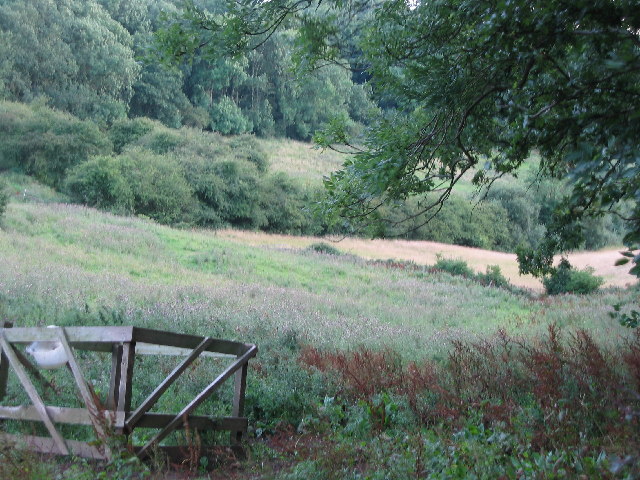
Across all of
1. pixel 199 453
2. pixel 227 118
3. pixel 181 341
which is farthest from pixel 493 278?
pixel 227 118

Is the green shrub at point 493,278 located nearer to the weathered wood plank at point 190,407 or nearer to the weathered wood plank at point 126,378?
the weathered wood plank at point 190,407

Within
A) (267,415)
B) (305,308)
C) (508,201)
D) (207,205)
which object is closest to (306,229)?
(207,205)

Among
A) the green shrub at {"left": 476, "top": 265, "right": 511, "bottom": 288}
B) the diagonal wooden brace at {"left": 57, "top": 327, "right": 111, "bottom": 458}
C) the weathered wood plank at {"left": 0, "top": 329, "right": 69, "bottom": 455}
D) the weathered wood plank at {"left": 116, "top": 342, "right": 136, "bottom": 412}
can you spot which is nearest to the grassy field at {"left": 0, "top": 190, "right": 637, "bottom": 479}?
the weathered wood plank at {"left": 0, "top": 329, "right": 69, "bottom": 455}

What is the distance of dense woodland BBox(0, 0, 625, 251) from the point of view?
3681cm

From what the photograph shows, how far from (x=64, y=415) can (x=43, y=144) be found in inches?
1671

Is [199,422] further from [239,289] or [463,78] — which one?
[239,289]

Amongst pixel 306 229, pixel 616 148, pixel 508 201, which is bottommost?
pixel 306 229

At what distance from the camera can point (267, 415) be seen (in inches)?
302

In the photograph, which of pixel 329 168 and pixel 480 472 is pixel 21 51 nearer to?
pixel 329 168

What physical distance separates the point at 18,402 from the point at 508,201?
3466 cm

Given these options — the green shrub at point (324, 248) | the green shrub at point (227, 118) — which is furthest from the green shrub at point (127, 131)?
the green shrub at point (324, 248)

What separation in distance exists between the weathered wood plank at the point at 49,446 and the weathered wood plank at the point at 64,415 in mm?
178

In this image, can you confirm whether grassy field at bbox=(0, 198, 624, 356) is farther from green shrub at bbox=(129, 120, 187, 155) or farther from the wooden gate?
green shrub at bbox=(129, 120, 187, 155)

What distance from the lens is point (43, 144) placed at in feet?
142
